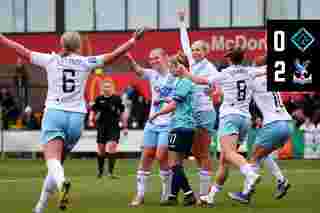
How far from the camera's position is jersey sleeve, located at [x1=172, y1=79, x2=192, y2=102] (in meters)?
16.7

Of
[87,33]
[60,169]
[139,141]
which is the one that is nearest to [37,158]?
[139,141]

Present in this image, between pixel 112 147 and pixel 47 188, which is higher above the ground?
pixel 47 188

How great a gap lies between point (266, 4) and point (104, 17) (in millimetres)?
7068

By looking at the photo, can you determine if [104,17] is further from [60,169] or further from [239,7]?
[60,169]

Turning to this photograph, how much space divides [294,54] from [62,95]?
2895 mm

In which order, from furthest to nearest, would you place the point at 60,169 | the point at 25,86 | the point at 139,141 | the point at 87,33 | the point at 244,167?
the point at 87,33 < the point at 25,86 < the point at 139,141 < the point at 244,167 < the point at 60,169

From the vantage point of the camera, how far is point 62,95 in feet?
46.4

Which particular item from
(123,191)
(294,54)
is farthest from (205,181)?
(294,54)

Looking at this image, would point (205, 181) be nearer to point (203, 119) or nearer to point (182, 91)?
point (203, 119)

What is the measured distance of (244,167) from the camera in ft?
53.1

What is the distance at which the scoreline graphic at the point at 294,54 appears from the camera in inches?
540

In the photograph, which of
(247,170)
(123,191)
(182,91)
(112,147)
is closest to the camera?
(247,170)

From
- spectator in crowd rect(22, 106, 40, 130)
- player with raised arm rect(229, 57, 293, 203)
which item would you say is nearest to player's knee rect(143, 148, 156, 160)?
player with raised arm rect(229, 57, 293, 203)

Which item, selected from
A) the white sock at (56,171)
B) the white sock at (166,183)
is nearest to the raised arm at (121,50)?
the white sock at (56,171)
